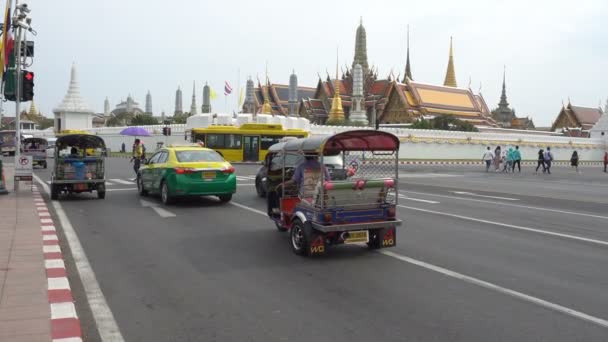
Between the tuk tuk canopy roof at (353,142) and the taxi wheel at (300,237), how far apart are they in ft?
3.55

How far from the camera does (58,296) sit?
228 inches

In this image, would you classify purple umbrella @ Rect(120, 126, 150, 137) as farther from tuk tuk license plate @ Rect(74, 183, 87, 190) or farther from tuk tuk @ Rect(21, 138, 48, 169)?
tuk tuk license plate @ Rect(74, 183, 87, 190)

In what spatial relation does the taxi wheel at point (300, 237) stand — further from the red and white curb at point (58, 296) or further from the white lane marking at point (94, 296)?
the red and white curb at point (58, 296)

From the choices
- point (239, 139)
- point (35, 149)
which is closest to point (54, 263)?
point (35, 149)

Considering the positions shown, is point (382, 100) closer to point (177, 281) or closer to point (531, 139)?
point (531, 139)

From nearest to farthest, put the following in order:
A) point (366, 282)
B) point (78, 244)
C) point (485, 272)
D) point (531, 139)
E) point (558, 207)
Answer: point (366, 282), point (485, 272), point (78, 244), point (558, 207), point (531, 139)

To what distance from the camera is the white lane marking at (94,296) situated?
16.0ft

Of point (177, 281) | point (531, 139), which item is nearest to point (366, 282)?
point (177, 281)

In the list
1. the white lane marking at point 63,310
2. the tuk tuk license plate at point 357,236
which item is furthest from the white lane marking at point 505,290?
the white lane marking at point 63,310

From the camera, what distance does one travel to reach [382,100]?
8006 centimetres

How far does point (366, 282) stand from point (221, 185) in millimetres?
7953

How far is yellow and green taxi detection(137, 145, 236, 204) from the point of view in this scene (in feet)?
44.8

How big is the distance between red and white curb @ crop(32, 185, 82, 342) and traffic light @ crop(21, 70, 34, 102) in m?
9.03

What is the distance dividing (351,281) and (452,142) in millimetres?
55568
